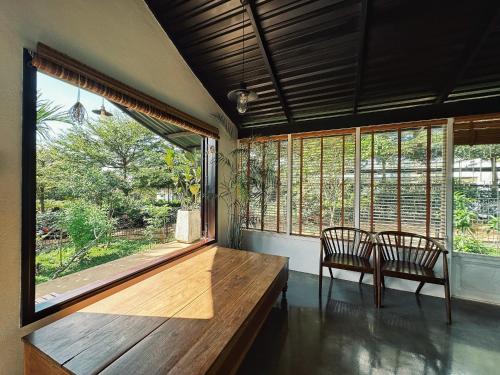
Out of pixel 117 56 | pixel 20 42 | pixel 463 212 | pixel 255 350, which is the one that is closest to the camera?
pixel 20 42

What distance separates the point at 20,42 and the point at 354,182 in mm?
3715

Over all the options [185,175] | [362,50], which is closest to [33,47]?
[185,175]

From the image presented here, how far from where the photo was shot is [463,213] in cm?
281

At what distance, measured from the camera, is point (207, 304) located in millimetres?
1578

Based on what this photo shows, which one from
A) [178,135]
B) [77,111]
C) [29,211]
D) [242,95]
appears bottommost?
[29,211]

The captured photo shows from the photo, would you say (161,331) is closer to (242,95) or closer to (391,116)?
(242,95)

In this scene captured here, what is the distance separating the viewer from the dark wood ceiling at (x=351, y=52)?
2.00 meters

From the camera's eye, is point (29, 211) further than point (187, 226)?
No

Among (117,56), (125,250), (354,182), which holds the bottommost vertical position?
(125,250)

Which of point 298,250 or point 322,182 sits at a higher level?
point 322,182

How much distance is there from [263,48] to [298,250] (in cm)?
299

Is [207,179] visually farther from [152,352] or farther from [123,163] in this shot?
[152,352]

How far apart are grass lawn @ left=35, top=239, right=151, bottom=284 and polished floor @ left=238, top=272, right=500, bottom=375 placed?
7.02 feet

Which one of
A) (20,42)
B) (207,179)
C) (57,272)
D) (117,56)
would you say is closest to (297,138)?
(207,179)
